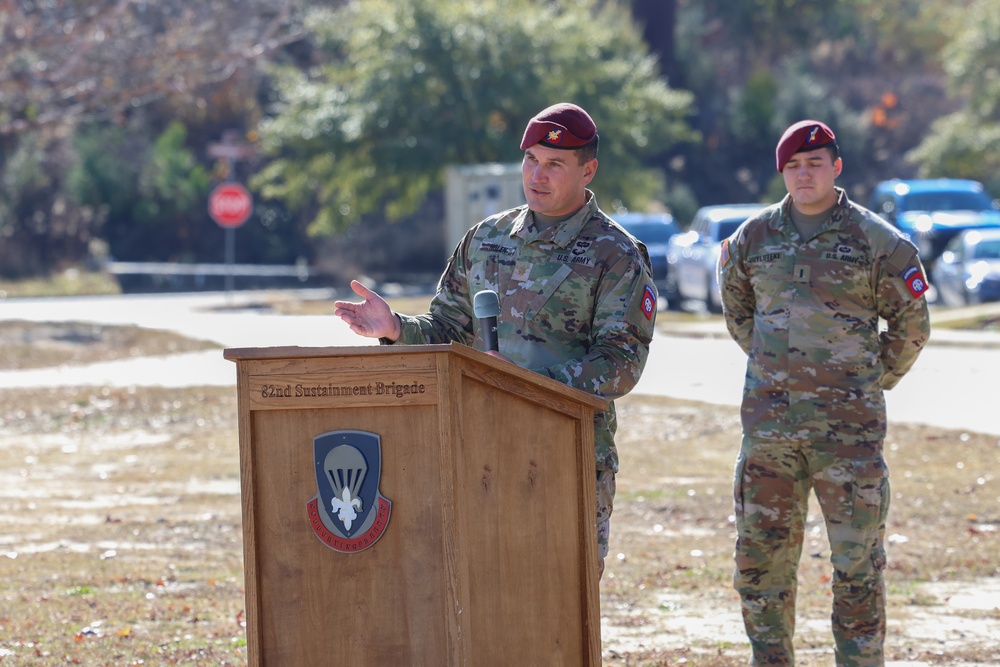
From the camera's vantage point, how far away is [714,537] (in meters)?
8.54

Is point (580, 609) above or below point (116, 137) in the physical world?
below

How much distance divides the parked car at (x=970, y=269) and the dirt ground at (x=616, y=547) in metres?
11.2

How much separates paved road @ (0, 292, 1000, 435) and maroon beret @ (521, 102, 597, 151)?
25.2 feet

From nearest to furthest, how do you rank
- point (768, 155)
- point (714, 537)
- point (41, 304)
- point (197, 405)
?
point (714, 537) < point (197, 405) < point (41, 304) < point (768, 155)

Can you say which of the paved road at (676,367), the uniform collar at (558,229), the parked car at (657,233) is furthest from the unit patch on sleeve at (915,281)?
the parked car at (657,233)

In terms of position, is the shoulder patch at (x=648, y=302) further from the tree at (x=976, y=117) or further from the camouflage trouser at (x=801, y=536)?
the tree at (x=976, y=117)

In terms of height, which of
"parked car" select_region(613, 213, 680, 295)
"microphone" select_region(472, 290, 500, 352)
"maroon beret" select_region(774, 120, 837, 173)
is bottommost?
"microphone" select_region(472, 290, 500, 352)

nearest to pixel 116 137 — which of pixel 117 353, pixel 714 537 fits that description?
pixel 117 353

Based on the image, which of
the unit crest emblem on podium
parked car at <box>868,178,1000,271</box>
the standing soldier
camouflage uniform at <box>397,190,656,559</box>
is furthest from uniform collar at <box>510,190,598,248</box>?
parked car at <box>868,178,1000,271</box>

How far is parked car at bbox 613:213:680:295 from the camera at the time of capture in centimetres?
2728

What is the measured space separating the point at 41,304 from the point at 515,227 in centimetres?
2599

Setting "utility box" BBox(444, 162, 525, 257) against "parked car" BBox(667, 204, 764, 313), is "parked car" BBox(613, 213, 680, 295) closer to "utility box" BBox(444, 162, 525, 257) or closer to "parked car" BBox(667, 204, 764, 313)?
"parked car" BBox(667, 204, 764, 313)

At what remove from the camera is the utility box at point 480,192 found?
28734 mm

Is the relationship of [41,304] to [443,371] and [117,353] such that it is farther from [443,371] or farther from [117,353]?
[443,371]
